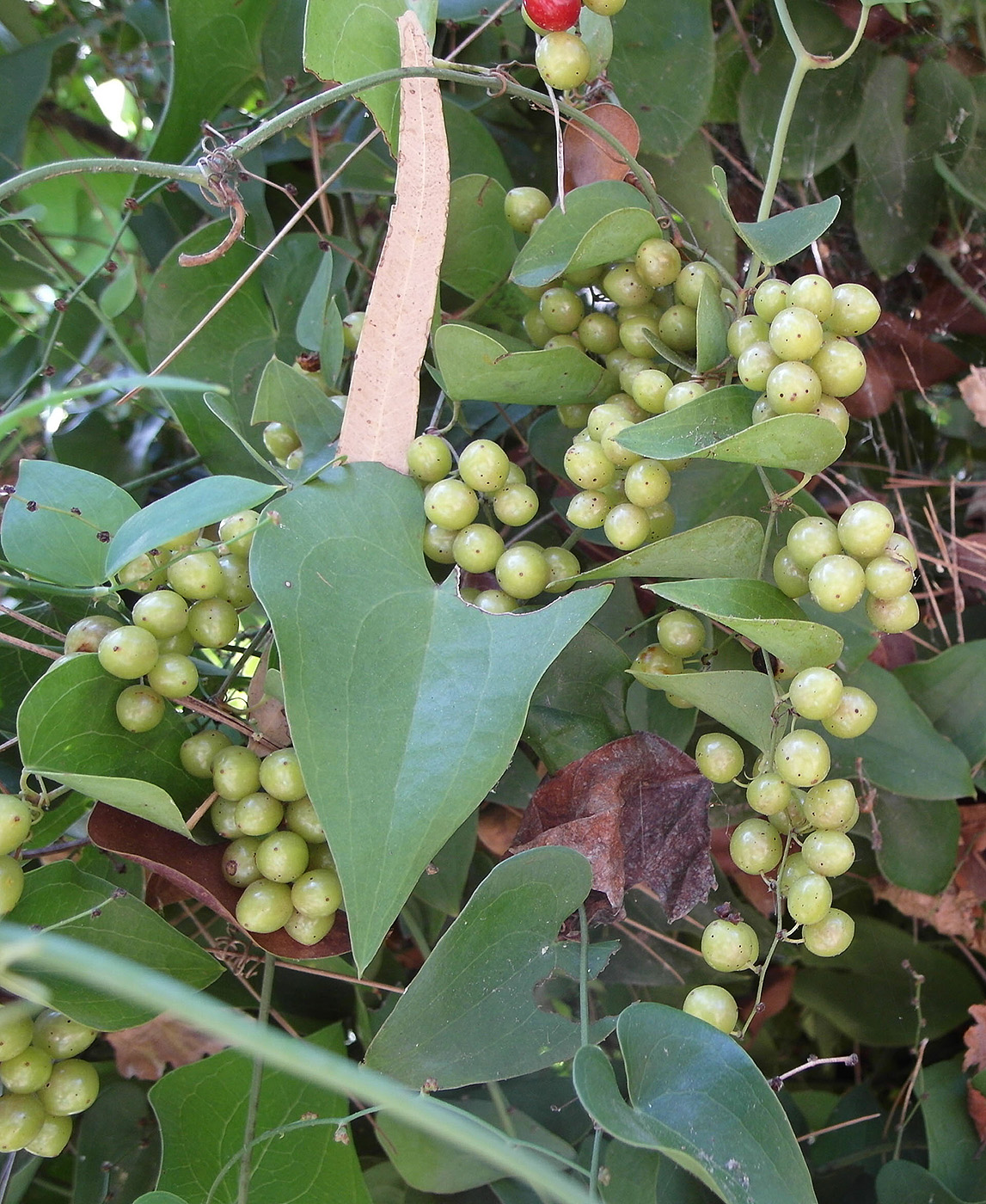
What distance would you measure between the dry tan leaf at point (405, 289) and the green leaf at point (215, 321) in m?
0.16

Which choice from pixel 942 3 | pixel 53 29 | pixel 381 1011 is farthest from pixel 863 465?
pixel 53 29

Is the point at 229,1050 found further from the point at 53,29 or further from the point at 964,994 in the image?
the point at 53,29

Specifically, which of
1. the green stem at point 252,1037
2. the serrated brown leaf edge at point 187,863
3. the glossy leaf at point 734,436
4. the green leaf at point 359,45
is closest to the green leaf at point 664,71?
the green leaf at point 359,45

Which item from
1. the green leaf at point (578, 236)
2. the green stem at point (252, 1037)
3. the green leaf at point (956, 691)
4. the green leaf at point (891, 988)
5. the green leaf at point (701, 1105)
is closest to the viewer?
the green stem at point (252, 1037)

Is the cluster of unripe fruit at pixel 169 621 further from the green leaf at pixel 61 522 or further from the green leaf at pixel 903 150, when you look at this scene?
the green leaf at pixel 903 150

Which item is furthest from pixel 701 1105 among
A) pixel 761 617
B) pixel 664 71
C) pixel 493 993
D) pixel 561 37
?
pixel 664 71

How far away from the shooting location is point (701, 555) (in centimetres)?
47

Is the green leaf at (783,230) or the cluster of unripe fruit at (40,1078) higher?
the green leaf at (783,230)

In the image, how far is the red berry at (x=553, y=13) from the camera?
523 millimetres

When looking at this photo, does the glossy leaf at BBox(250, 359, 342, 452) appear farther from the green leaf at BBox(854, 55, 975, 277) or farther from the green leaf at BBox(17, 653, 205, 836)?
the green leaf at BBox(854, 55, 975, 277)

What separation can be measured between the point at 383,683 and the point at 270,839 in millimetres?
113

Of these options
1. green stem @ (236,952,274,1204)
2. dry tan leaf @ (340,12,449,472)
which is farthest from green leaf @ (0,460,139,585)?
green stem @ (236,952,274,1204)

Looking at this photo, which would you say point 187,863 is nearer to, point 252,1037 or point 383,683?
point 383,683

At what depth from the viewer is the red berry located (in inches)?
20.6
